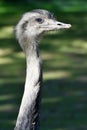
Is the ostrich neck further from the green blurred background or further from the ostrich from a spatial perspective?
the green blurred background

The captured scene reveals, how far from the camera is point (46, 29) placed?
4.72 m

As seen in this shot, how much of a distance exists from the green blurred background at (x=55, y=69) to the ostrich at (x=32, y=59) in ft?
8.54

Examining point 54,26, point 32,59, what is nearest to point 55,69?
point 54,26

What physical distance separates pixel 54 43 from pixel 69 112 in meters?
2.54

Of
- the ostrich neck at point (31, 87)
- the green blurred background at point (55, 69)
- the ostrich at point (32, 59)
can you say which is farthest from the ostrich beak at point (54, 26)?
the green blurred background at point (55, 69)

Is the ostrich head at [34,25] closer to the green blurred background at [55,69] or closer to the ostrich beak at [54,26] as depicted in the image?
the ostrich beak at [54,26]

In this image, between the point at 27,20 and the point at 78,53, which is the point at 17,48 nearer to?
the point at 78,53

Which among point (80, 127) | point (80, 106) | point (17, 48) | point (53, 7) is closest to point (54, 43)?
point (17, 48)

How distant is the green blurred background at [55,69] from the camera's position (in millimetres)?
7551

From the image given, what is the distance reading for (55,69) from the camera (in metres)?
9.04

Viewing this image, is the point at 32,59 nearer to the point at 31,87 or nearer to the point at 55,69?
the point at 31,87

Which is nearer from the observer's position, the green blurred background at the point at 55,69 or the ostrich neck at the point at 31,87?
the ostrich neck at the point at 31,87

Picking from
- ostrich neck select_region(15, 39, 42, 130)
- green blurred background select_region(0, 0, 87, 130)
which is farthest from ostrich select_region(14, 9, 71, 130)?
green blurred background select_region(0, 0, 87, 130)

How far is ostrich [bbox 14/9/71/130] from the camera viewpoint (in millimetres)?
4523
